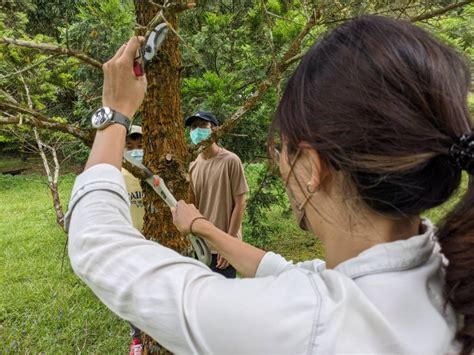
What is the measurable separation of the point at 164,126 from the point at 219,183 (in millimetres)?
1144

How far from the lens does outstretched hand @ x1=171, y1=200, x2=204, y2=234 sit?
1310 mm

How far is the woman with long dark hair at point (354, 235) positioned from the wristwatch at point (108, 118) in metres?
0.12

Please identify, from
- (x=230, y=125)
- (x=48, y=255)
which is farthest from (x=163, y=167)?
(x=48, y=255)

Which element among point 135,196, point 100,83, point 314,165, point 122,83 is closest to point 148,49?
point 122,83

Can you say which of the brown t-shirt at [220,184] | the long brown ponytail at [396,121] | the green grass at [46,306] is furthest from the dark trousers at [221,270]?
the long brown ponytail at [396,121]

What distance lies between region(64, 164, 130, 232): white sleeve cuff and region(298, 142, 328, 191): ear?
335 mm

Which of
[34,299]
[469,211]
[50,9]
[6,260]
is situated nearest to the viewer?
[469,211]

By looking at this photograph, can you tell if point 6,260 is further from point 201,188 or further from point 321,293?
point 321,293

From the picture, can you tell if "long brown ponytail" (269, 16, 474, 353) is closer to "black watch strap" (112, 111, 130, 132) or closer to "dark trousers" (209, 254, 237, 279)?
"black watch strap" (112, 111, 130, 132)

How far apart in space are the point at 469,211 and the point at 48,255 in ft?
18.1

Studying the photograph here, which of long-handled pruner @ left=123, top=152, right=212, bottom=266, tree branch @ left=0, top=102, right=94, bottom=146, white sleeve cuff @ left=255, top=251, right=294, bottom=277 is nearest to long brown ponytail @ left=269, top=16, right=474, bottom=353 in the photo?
white sleeve cuff @ left=255, top=251, right=294, bottom=277

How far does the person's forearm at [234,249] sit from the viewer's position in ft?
3.79

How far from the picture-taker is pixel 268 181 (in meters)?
4.07

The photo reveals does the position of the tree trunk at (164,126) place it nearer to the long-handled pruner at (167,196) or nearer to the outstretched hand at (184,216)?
the long-handled pruner at (167,196)
